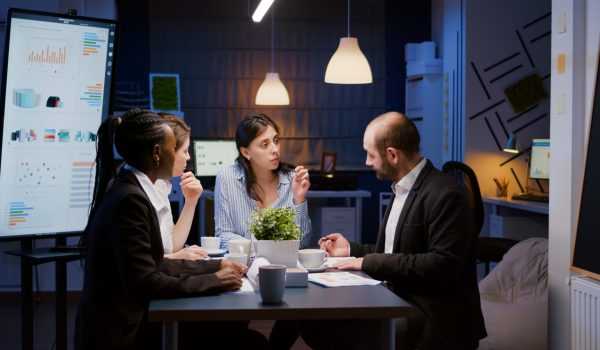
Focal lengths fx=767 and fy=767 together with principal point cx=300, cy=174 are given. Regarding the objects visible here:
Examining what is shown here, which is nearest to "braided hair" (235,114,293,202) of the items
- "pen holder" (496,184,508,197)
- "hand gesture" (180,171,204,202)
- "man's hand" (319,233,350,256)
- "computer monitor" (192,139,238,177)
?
"hand gesture" (180,171,204,202)

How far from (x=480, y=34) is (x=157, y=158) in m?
4.75

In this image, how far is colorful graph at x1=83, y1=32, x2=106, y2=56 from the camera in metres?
3.61

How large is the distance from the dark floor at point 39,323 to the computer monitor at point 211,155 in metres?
1.76

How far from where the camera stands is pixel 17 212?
3.42m

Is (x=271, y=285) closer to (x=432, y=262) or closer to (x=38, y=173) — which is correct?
(x=432, y=262)

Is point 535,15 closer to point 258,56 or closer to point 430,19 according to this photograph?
point 430,19

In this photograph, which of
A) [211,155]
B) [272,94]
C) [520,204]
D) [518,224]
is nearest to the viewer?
[520,204]

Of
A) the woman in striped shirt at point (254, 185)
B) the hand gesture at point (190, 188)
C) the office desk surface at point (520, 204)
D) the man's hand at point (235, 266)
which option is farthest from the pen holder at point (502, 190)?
the man's hand at point (235, 266)

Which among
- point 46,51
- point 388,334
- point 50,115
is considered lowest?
point 388,334

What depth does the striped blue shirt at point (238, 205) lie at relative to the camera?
12.2ft

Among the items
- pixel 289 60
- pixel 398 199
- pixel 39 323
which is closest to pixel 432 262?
pixel 398 199

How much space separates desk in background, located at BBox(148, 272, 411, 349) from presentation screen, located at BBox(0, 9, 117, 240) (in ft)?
4.76

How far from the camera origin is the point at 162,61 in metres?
8.12

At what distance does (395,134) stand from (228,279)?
36.5 inches
